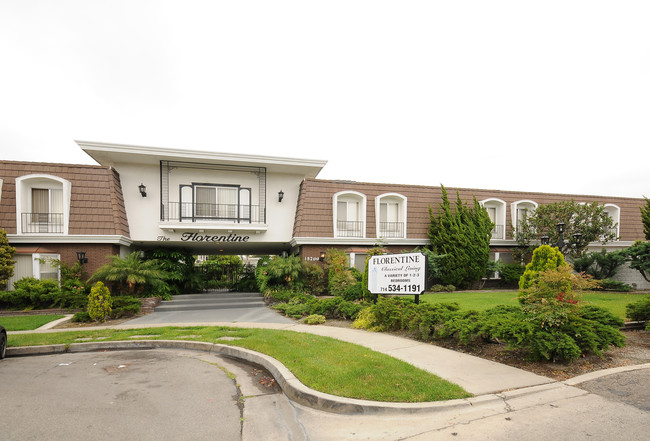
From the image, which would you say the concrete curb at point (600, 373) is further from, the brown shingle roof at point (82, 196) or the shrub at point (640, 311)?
the brown shingle roof at point (82, 196)

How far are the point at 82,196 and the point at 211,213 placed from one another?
5.45 meters

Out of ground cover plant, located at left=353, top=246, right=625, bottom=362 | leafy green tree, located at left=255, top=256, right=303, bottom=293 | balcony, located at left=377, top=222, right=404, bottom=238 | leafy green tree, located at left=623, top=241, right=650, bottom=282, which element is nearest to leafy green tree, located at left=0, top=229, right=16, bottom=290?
leafy green tree, located at left=255, top=256, right=303, bottom=293

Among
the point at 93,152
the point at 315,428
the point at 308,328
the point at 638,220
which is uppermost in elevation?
the point at 93,152

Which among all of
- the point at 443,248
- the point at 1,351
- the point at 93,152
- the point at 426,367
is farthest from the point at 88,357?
the point at 443,248

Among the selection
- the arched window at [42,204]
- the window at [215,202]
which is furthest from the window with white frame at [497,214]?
the arched window at [42,204]

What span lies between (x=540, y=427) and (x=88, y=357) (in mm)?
8788

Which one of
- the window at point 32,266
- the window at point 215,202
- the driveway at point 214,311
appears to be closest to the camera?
the driveway at point 214,311

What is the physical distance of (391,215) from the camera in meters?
19.0

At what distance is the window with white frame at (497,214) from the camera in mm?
20062

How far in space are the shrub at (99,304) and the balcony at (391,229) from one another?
12.6m

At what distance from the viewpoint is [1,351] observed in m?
7.71

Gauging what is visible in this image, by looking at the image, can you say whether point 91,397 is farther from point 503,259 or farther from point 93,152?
point 503,259

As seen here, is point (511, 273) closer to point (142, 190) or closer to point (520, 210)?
point (520, 210)

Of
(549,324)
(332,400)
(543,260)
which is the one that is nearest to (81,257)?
(332,400)
